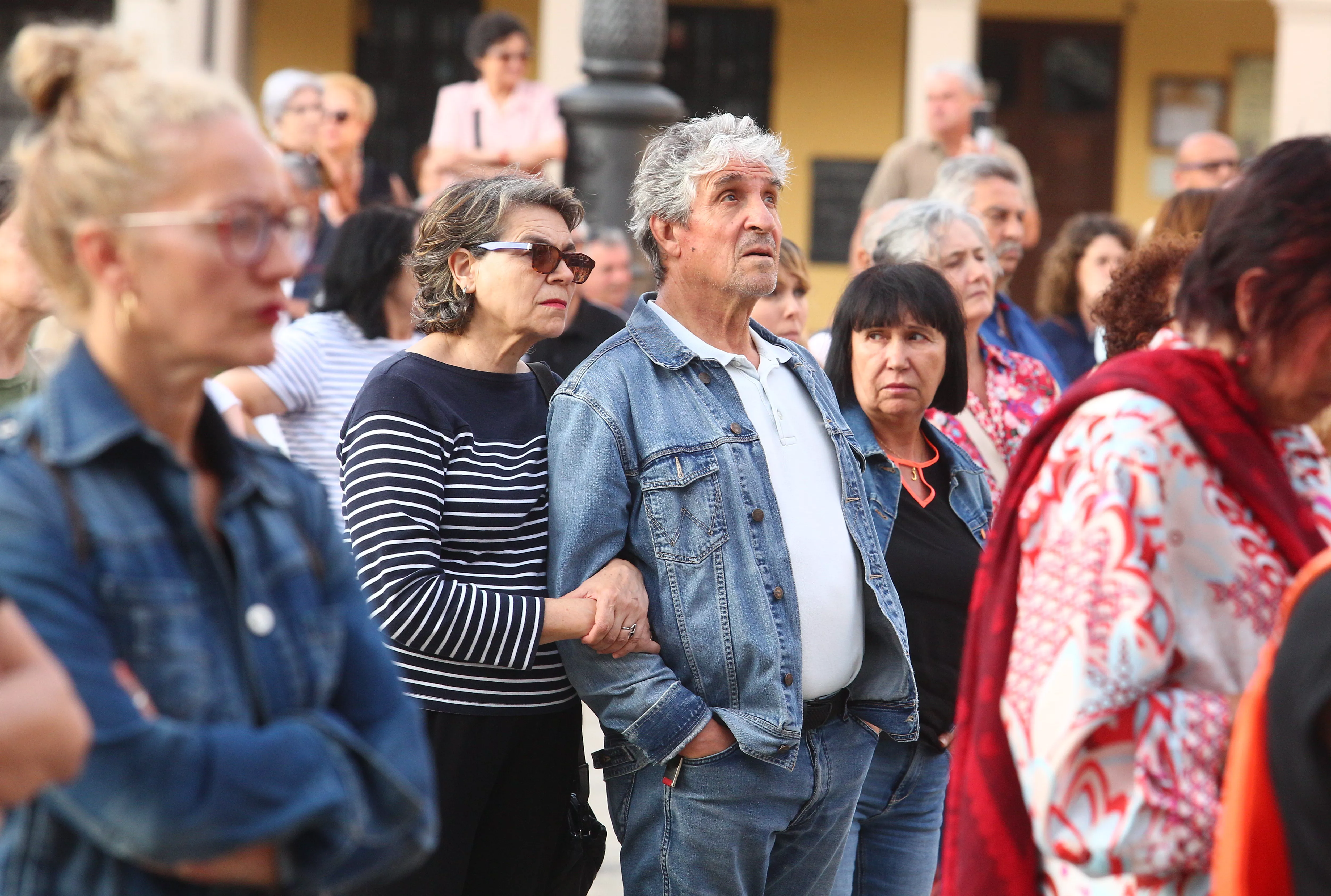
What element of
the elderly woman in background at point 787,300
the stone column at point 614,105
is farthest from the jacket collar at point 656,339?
the stone column at point 614,105

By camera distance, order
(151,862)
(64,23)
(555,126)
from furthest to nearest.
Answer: (555,126)
(64,23)
(151,862)

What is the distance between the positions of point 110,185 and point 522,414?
1.64m

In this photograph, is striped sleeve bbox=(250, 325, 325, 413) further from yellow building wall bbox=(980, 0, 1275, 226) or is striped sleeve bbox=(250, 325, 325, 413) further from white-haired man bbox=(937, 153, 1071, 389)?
yellow building wall bbox=(980, 0, 1275, 226)

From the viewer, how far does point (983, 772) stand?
2.10 m

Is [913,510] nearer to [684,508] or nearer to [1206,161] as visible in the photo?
[684,508]

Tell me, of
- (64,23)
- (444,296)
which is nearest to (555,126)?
(444,296)

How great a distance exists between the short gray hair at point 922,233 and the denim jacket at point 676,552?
5.79 feet

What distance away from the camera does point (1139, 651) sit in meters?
1.91

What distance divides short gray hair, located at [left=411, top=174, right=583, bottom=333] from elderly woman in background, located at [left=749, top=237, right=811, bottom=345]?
1.85 m

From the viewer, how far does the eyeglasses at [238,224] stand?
5.46 feet

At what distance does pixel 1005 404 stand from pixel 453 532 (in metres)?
2.12

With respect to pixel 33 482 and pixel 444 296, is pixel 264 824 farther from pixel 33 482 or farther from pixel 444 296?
pixel 444 296

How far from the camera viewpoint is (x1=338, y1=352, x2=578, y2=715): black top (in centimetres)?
295

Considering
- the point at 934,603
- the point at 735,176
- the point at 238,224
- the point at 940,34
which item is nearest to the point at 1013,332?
the point at 934,603
